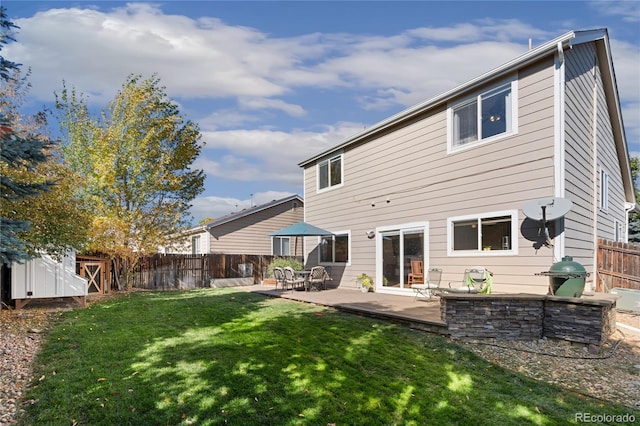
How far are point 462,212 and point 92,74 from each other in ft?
46.0

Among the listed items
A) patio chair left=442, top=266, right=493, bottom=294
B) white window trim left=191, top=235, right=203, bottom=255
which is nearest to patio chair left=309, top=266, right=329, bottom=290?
patio chair left=442, top=266, right=493, bottom=294

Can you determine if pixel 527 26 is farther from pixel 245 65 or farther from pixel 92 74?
pixel 92 74

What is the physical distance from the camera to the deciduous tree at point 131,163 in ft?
45.9

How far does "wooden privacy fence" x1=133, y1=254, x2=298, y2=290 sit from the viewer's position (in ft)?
52.9

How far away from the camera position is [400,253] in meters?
11.4

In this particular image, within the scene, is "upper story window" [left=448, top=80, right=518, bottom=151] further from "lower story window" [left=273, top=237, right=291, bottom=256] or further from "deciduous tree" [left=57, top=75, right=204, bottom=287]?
"lower story window" [left=273, top=237, right=291, bottom=256]

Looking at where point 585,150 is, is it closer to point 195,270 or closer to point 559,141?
point 559,141

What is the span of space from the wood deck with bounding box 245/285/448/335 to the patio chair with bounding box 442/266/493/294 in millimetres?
745

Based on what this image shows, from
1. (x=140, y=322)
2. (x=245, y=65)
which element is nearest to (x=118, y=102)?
(x=245, y=65)

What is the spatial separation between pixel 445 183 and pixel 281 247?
1337cm

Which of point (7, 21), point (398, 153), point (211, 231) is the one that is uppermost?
point (7, 21)

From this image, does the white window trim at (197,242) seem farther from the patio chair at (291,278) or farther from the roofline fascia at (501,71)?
the roofline fascia at (501,71)

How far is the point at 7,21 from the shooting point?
19.1 ft

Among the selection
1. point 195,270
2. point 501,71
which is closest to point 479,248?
point 501,71
